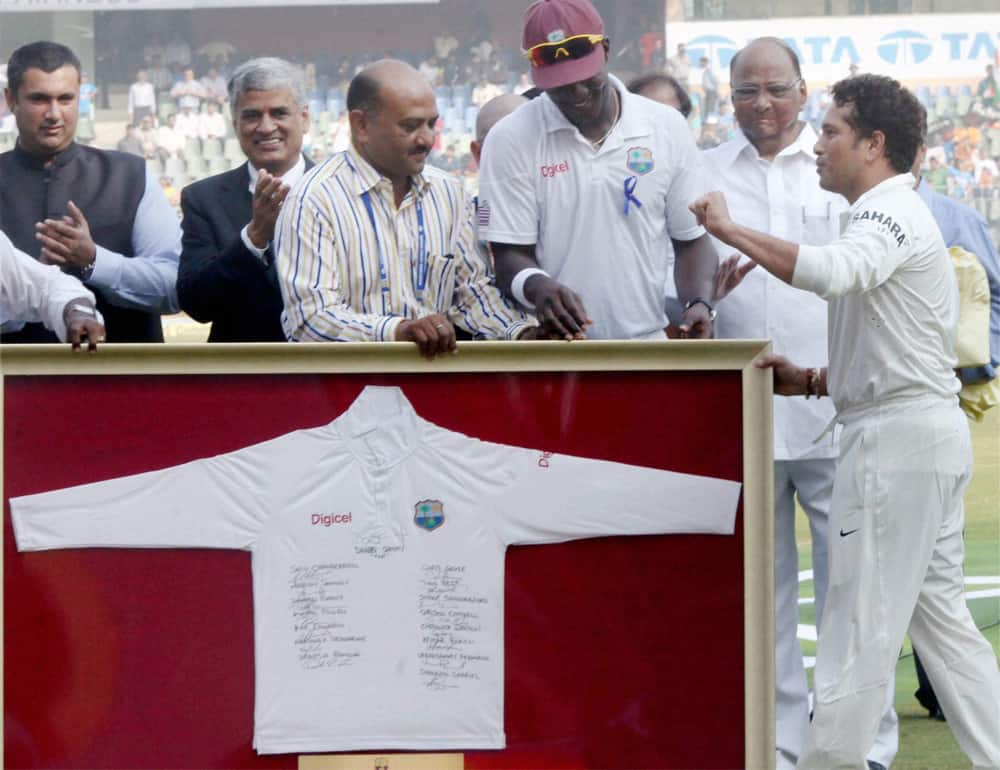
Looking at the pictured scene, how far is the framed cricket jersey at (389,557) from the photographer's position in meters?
3.29


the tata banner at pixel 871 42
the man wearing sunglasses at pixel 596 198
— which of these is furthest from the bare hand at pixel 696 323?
the tata banner at pixel 871 42

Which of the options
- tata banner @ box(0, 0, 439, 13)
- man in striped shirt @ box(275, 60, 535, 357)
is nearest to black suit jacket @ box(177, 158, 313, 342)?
man in striped shirt @ box(275, 60, 535, 357)

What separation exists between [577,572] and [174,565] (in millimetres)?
858

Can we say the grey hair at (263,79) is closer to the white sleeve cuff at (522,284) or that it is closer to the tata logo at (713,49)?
the white sleeve cuff at (522,284)

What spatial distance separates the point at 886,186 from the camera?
3.29m

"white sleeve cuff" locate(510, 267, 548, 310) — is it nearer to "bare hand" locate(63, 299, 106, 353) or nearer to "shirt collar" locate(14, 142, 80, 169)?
"bare hand" locate(63, 299, 106, 353)

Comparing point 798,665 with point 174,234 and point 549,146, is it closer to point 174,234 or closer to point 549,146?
point 549,146

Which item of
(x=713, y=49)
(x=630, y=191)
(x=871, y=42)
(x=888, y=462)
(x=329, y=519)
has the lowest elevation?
(x=329, y=519)

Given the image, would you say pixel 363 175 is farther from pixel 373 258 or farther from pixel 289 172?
pixel 289 172

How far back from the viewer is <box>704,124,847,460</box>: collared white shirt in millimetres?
3994

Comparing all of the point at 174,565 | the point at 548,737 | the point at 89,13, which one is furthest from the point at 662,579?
the point at 89,13

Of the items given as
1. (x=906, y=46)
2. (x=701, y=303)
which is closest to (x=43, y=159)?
(x=701, y=303)

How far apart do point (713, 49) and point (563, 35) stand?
5.57m

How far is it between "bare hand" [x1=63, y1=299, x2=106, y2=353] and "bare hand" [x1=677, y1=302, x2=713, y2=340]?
1.31 meters
